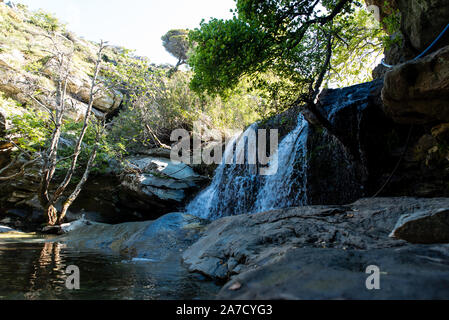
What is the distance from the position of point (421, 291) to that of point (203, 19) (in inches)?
259

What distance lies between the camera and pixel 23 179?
11578 millimetres

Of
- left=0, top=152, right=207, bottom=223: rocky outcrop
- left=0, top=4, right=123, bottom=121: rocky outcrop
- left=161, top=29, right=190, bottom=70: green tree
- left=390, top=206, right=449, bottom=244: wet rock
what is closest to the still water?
left=390, top=206, right=449, bottom=244: wet rock

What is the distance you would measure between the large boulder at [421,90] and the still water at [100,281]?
393 centimetres

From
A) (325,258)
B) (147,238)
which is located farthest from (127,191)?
(325,258)

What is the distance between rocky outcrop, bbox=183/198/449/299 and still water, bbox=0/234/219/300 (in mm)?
375

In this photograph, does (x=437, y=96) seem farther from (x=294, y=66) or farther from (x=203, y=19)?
(x=203, y=19)

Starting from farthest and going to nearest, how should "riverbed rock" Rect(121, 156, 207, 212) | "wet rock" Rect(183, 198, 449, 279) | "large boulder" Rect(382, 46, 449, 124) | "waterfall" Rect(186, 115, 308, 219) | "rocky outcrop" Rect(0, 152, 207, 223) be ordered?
"rocky outcrop" Rect(0, 152, 207, 223)
"riverbed rock" Rect(121, 156, 207, 212)
"waterfall" Rect(186, 115, 308, 219)
"large boulder" Rect(382, 46, 449, 124)
"wet rock" Rect(183, 198, 449, 279)

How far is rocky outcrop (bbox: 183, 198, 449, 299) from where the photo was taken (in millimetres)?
1482

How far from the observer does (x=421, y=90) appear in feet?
12.1

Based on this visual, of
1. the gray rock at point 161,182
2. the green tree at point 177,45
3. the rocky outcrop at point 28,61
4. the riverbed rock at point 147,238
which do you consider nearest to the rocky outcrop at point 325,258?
the riverbed rock at point 147,238

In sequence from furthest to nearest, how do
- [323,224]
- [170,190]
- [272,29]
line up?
[170,190]
[272,29]
[323,224]

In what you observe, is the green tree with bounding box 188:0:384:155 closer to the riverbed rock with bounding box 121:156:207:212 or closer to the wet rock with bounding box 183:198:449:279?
the wet rock with bounding box 183:198:449:279

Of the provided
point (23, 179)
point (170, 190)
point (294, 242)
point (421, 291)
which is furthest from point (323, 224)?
point (23, 179)

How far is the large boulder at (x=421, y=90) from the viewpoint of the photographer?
3.44 meters
